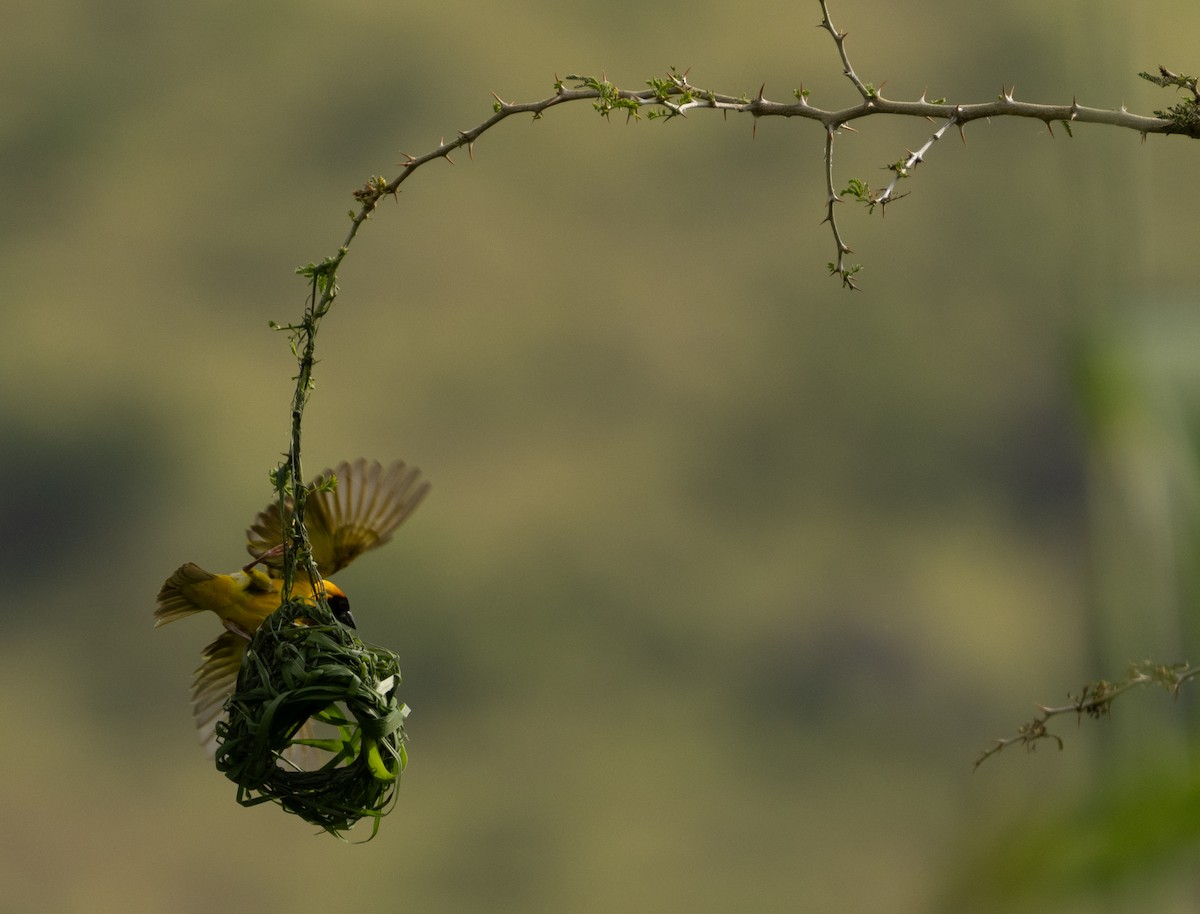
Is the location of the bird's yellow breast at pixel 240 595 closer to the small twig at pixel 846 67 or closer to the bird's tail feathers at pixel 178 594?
the bird's tail feathers at pixel 178 594

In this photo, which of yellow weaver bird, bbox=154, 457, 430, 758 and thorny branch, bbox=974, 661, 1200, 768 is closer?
thorny branch, bbox=974, 661, 1200, 768

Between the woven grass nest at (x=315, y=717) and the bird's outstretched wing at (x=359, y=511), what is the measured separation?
362 millimetres

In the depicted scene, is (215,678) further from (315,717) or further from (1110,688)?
(1110,688)

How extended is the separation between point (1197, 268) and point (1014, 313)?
1189mm

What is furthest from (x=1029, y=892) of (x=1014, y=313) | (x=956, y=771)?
(x=1014, y=313)

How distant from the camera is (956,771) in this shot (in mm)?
7035

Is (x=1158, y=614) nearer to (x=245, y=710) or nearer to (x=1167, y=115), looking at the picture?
(x=1167, y=115)

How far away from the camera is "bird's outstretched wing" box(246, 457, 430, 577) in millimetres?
1944

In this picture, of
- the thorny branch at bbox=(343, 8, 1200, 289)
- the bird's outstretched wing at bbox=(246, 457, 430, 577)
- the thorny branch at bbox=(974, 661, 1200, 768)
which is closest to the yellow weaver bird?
the bird's outstretched wing at bbox=(246, 457, 430, 577)

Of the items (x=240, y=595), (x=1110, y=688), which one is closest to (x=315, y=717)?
(x=240, y=595)

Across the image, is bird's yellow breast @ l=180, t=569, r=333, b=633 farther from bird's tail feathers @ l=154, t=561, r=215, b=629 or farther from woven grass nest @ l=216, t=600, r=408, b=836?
woven grass nest @ l=216, t=600, r=408, b=836

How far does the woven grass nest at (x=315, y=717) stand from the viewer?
1.49 meters

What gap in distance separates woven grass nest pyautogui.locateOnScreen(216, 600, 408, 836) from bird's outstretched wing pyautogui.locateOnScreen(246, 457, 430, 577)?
14.3 inches

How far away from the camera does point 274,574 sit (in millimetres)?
1928
